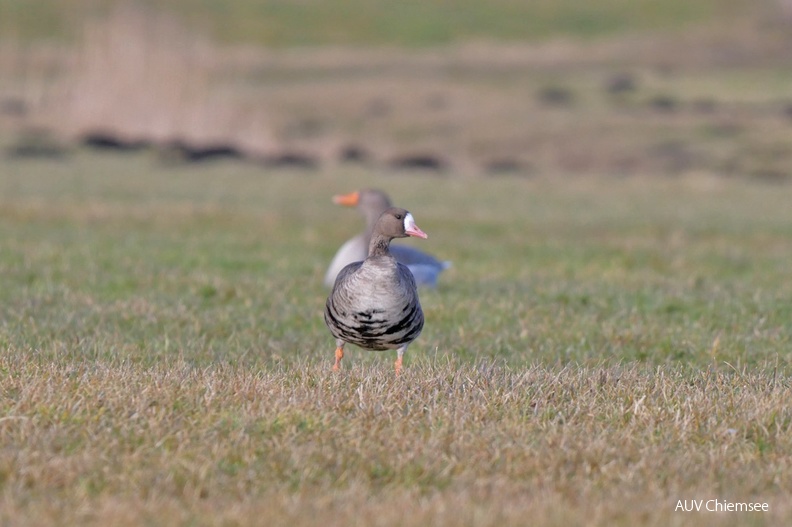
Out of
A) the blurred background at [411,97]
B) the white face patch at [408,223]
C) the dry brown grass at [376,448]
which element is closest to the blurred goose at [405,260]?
the white face patch at [408,223]

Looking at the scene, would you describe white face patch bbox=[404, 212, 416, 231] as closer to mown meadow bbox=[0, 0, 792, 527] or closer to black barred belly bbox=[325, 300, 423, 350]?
black barred belly bbox=[325, 300, 423, 350]

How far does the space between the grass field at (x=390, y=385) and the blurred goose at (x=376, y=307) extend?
249 mm

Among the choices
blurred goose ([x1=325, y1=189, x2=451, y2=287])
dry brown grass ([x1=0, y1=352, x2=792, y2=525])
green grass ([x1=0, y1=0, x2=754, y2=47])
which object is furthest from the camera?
green grass ([x1=0, y1=0, x2=754, y2=47])

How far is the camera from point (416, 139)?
123ft

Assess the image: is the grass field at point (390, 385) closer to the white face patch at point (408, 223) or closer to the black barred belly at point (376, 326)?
the black barred belly at point (376, 326)

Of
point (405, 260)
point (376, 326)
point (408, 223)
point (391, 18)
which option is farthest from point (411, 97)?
point (376, 326)

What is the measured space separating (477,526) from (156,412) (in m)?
1.82

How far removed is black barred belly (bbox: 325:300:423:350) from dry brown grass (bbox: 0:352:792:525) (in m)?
0.61

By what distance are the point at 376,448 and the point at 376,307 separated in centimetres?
178

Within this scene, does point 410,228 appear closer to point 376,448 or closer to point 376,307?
point 376,307

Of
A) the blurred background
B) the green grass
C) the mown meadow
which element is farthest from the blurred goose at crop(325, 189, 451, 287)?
the green grass

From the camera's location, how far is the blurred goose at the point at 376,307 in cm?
692

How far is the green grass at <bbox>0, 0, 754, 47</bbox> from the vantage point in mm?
69938

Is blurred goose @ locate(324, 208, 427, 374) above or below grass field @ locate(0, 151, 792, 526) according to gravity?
above
